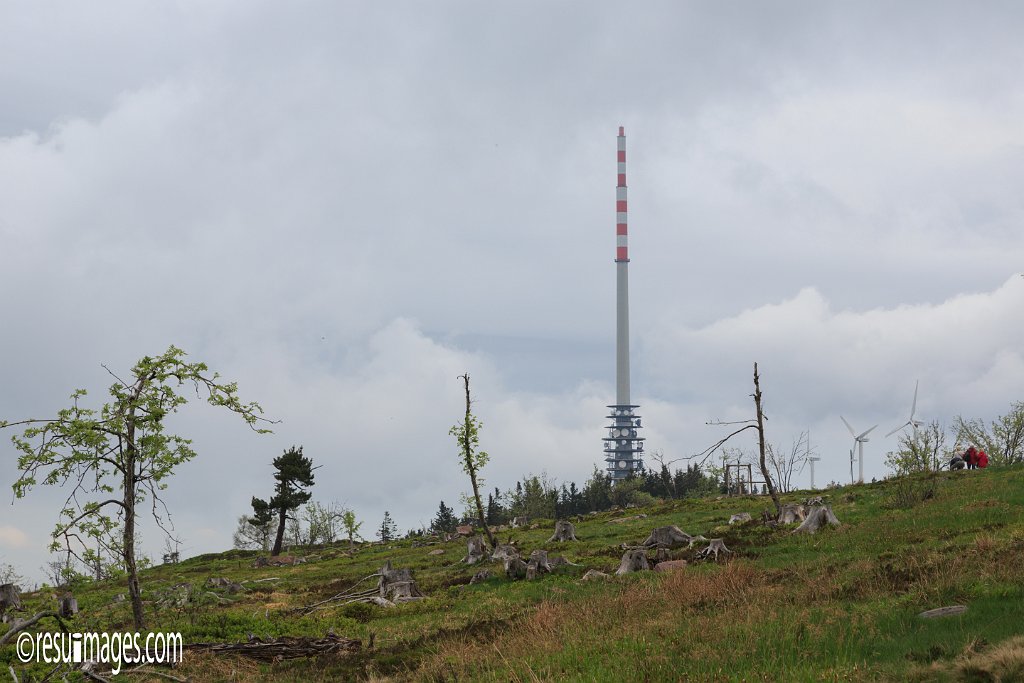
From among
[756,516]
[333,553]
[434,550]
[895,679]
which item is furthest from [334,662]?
[333,553]

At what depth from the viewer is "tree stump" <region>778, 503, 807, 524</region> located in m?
39.8

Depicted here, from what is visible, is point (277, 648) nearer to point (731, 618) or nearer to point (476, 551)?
point (731, 618)

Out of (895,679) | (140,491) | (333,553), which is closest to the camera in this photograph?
(895,679)

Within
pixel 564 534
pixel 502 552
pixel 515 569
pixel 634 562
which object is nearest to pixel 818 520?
pixel 634 562

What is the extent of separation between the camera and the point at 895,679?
41.4 ft

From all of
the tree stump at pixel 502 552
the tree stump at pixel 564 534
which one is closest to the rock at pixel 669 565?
the tree stump at pixel 502 552

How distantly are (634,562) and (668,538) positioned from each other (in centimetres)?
724

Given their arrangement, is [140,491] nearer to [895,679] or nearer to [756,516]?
[895,679]

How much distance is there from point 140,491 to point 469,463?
25.6 meters

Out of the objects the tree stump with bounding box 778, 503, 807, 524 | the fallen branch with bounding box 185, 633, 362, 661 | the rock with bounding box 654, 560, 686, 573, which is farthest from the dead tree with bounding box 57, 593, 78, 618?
the tree stump with bounding box 778, 503, 807, 524

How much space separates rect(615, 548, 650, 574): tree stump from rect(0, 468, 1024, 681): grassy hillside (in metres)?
1.76

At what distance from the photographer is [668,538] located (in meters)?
37.2

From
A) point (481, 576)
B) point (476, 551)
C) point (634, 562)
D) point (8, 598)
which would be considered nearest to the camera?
point (634, 562)

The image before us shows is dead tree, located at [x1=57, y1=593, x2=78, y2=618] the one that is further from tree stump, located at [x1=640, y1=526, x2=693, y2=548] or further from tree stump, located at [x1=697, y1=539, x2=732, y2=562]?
tree stump, located at [x1=640, y1=526, x2=693, y2=548]
